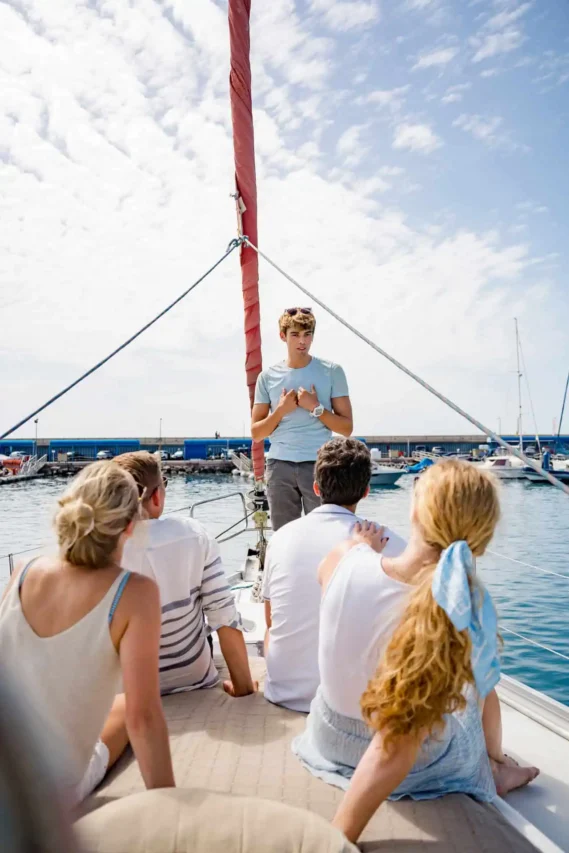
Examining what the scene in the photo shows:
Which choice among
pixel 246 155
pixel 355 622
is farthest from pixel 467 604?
pixel 246 155

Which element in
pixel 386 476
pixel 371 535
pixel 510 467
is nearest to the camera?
pixel 371 535

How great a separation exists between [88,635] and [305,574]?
80cm

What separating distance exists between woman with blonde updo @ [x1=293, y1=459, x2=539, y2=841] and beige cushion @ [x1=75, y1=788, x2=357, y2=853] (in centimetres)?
30

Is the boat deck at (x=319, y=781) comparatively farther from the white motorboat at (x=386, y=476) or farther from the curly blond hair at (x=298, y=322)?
the white motorboat at (x=386, y=476)

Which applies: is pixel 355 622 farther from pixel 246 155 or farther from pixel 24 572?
pixel 246 155

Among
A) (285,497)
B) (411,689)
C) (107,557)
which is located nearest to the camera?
(411,689)

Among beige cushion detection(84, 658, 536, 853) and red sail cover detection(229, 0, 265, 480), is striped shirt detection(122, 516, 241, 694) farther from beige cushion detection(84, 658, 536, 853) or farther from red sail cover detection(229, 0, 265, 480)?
red sail cover detection(229, 0, 265, 480)

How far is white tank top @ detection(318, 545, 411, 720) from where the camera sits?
5.02 ft

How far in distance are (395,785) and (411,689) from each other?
211mm

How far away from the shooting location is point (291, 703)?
80.0 inches

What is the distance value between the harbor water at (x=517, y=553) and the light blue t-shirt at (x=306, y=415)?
85 centimetres

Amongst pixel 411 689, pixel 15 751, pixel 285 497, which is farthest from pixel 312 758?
pixel 285 497

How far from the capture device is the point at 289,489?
11.7ft

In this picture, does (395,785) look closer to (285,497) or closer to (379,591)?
(379,591)
